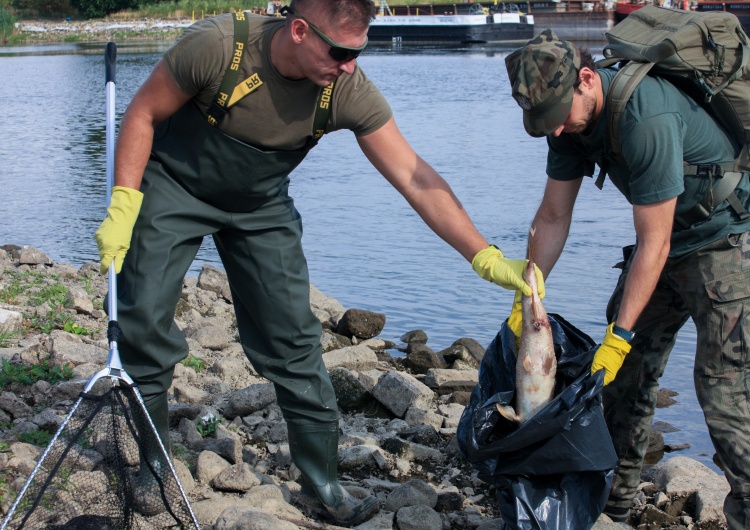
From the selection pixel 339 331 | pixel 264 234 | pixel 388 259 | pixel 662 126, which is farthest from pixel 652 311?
pixel 388 259

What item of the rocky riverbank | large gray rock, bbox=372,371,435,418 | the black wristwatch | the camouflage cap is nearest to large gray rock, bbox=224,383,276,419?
the rocky riverbank

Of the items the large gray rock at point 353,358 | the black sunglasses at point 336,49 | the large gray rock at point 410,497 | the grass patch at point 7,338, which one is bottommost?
the large gray rock at point 353,358

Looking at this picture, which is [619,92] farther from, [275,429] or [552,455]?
[275,429]

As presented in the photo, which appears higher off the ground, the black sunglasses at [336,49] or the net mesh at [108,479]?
the black sunglasses at [336,49]

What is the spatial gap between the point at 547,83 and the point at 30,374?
328cm

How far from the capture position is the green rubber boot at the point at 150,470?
3625 mm

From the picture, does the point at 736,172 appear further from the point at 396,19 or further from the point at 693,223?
the point at 396,19

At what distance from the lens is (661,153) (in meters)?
3.24

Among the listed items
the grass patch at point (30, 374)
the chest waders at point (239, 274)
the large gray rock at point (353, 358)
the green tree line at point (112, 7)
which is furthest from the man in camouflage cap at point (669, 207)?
the green tree line at point (112, 7)

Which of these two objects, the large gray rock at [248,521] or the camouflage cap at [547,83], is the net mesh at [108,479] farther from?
the camouflage cap at [547,83]

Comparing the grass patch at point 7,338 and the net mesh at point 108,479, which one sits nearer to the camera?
the net mesh at point 108,479

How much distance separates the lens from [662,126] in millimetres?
3266

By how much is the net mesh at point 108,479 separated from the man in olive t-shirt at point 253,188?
0.07 metres

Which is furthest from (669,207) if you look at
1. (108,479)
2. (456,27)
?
(456,27)
